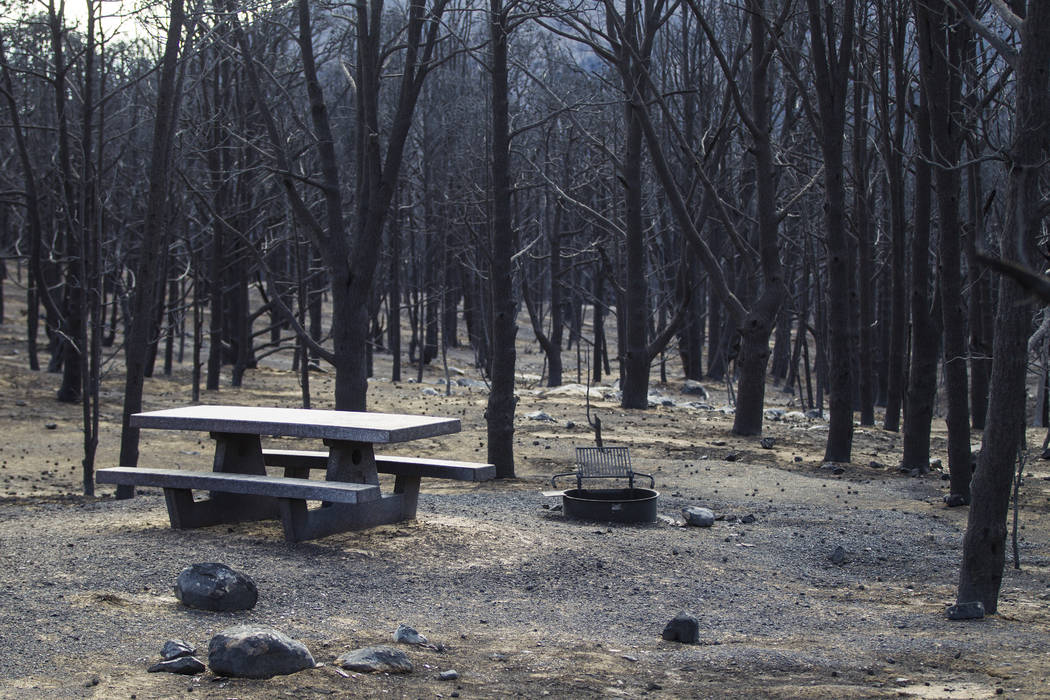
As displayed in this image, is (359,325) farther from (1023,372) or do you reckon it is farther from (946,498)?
(1023,372)

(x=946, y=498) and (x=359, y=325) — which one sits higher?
(x=359, y=325)

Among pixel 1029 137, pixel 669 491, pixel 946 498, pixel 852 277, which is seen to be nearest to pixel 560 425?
pixel 852 277

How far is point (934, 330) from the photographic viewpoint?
12.6 meters

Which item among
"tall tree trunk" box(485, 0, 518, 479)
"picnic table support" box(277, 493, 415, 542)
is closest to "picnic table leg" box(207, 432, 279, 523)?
"picnic table support" box(277, 493, 415, 542)

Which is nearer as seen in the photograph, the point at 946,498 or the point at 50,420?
the point at 946,498

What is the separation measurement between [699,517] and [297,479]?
3512 mm

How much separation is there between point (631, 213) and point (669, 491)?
9.60 meters

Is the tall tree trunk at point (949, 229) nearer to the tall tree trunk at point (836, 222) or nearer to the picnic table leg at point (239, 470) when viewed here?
the tall tree trunk at point (836, 222)

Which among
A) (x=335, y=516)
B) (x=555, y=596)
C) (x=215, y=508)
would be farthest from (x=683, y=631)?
(x=215, y=508)

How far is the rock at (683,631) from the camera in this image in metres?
5.57

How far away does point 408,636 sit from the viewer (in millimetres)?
5090

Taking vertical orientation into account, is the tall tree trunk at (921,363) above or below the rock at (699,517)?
above

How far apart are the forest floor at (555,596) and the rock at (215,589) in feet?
0.27

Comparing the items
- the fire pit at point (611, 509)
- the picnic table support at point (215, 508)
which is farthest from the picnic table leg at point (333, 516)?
the fire pit at point (611, 509)
